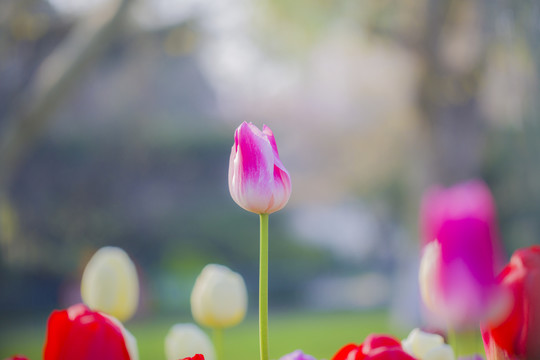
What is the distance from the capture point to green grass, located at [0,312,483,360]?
4.89m

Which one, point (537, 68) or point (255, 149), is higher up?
point (537, 68)

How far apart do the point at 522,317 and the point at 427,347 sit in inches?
3.3

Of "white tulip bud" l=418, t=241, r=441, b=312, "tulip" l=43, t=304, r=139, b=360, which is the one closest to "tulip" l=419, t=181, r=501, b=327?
"white tulip bud" l=418, t=241, r=441, b=312

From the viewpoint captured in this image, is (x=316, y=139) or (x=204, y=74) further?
(x=316, y=139)

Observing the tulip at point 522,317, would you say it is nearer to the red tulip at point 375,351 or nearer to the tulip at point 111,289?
the red tulip at point 375,351

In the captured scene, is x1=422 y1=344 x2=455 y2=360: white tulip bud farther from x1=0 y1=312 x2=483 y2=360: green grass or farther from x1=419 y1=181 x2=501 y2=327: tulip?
x1=0 y1=312 x2=483 y2=360: green grass

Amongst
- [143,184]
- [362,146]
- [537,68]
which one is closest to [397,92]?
[362,146]

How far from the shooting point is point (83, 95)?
26.4 ft

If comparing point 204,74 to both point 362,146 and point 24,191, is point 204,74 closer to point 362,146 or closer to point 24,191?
point 362,146

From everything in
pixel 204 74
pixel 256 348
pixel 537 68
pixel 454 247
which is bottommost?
pixel 256 348

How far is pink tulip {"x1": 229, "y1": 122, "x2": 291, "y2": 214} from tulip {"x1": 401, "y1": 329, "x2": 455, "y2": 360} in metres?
0.11

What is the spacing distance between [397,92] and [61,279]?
398 cm

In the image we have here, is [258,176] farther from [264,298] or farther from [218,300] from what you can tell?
[218,300]

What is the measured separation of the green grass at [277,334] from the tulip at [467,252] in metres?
4.19
